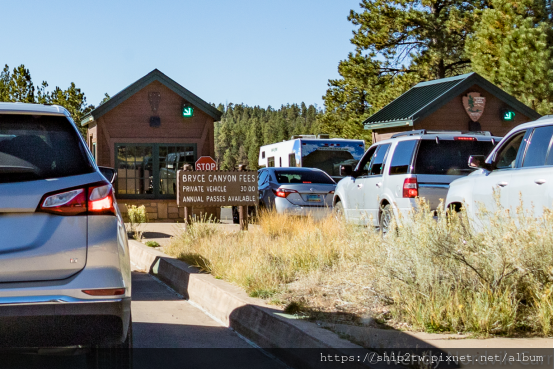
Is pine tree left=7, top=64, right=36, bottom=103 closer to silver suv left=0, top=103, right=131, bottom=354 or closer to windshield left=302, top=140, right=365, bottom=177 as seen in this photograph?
windshield left=302, top=140, right=365, bottom=177

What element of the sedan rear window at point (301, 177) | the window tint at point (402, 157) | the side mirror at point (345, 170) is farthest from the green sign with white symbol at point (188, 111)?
the window tint at point (402, 157)

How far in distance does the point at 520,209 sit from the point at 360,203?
726 centimetres

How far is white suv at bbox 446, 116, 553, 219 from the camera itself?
22.6 feet

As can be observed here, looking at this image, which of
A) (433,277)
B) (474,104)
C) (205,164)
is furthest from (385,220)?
(474,104)

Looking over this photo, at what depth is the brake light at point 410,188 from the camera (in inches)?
446

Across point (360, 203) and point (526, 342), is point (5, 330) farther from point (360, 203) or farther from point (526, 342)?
point (360, 203)

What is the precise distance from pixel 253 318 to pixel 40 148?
9.63ft

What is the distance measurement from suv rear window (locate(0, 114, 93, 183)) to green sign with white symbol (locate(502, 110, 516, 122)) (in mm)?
24434

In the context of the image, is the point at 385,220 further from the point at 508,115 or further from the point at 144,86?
the point at 508,115

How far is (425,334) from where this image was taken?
18.6ft

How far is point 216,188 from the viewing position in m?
15.3

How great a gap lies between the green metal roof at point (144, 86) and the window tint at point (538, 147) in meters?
15.2

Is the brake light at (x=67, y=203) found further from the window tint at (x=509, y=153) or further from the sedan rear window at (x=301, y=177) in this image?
the sedan rear window at (x=301, y=177)

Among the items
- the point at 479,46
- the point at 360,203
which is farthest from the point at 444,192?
the point at 479,46
